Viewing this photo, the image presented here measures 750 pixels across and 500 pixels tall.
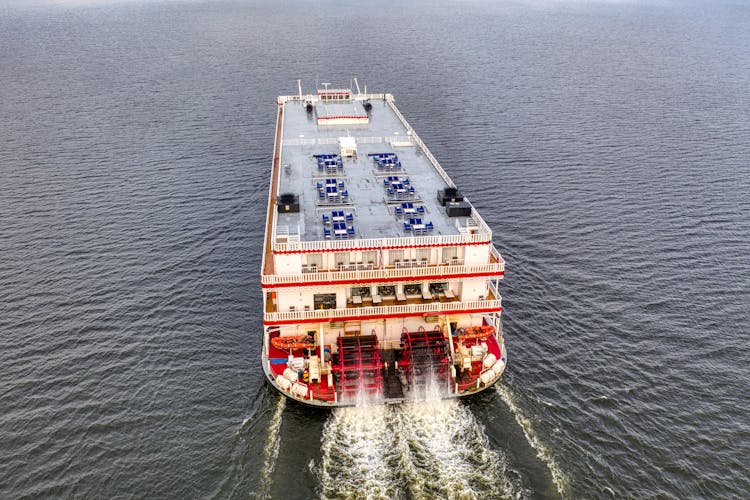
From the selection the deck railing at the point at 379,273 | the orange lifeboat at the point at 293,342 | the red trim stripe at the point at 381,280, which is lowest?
the orange lifeboat at the point at 293,342

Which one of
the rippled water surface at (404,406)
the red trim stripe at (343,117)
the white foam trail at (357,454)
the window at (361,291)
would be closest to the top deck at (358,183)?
the red trim stripe at (343,117)

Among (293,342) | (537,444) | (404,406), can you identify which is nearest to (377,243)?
(293,342)

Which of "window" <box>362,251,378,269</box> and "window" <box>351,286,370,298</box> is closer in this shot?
"window" <box>362,251,378,269</box>

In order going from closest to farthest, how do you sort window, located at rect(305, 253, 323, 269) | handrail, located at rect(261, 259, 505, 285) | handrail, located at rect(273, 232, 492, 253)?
handrail, located at rect(261, 259, 505, 285) < handrail, located at rect(273, 232, 492, 253) < window, located at rect(305, 253, 323, 269)

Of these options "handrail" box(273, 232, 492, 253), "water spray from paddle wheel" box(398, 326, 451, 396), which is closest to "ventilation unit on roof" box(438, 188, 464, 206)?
"handrail" box(273, 232, 492, 253)

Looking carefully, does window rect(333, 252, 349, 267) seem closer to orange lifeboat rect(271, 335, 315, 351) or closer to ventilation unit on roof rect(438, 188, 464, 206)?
orange lifeboat rect(271, 335, 315, 351)

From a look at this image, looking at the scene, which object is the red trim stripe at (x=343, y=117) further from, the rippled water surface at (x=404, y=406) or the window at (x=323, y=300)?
the window at (x=323, y=300)
